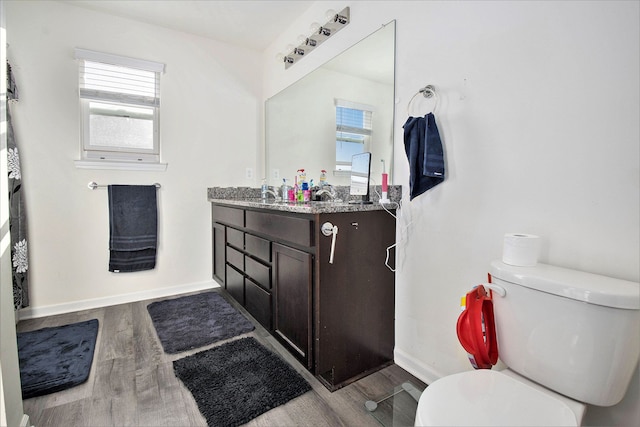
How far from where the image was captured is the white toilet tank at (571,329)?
2.62 ft

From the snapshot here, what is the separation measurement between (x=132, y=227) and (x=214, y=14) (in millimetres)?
1781

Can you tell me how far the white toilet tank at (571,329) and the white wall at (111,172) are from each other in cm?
254

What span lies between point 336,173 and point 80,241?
2020 millimetres

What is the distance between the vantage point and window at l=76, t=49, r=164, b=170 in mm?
2385

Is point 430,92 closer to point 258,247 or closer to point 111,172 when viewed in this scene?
point 258,247

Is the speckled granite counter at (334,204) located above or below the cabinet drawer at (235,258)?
above

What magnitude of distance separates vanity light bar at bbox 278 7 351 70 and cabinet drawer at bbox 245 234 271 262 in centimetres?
144

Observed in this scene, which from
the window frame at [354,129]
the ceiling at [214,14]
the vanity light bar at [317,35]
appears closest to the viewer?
the window frame at [354,129]

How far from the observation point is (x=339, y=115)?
2111 millimetres

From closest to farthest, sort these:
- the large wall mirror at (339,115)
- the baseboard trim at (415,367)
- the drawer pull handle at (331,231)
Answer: the drawer pull handle at (331,231) → the baseboard trim at (415,367) → the large wall mirror at (339,115)

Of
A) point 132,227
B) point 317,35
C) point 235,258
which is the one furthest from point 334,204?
point 132,227

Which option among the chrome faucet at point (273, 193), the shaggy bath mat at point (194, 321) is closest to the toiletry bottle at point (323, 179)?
the chrome faucet at point (273, 193)

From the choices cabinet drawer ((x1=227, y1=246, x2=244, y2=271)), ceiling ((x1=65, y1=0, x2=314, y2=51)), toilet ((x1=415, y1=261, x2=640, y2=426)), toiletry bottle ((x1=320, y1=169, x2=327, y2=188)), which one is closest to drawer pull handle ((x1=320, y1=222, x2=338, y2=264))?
toilet ((x1=415, y1=261, x2=640, y2=426))

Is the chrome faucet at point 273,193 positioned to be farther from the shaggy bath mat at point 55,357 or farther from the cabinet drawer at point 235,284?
the shaggy bath mat at point 55,357
